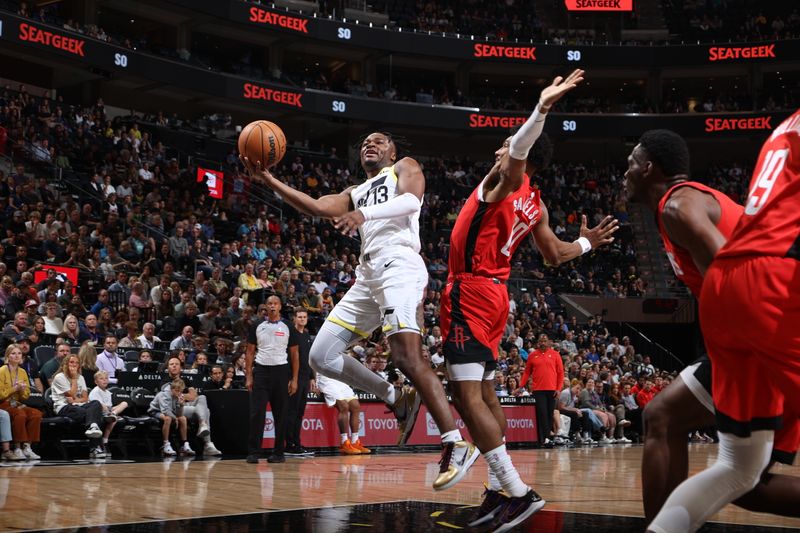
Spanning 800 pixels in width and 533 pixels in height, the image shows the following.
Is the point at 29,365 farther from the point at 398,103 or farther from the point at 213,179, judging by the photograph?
the point at 398,103

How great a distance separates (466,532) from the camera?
4.56m

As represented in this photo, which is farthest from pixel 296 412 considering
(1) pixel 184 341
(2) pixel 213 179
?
(2) pixel 213 179

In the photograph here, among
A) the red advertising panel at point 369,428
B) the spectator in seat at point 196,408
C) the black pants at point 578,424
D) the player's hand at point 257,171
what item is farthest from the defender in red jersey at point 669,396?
the black pants at point 578,424

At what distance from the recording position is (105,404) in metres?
10.5

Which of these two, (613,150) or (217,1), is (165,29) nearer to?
(217,1)

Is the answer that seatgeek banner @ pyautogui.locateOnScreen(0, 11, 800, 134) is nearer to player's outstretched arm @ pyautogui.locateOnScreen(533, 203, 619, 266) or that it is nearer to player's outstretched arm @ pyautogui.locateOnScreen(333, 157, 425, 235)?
player's outstretched arm @ pyautogui.locateOnScreen(533, 203, 619, 266)

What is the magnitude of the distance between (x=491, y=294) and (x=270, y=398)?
19.8 feet

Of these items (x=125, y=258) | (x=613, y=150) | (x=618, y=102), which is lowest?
(x=125, y=258)

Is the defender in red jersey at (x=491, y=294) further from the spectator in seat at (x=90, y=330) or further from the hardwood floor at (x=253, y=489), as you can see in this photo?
the spectator in seat at (x=90, y=330)

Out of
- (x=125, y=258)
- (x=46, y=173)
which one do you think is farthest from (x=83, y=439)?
(x=46, y=173)

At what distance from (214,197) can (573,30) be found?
18.9m

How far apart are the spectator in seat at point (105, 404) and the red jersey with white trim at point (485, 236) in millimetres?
6391

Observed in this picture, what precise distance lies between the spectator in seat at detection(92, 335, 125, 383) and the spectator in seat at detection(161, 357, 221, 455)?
0.68 meters

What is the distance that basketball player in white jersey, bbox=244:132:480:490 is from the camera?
515 centimetres
